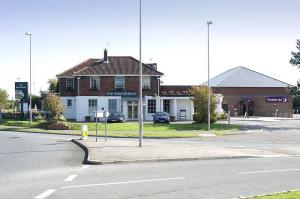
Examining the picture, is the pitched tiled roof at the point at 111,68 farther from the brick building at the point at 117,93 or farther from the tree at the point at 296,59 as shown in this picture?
the tree at the point at 296,59

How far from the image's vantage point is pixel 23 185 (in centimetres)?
Result: 1302

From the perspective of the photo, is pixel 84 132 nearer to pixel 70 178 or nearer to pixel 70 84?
pixel 70 178

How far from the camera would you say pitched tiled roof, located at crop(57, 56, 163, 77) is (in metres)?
61.8

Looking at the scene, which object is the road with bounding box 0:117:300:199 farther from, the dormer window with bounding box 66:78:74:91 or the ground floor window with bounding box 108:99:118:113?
the dormer window with bounding box 66:78:74:91

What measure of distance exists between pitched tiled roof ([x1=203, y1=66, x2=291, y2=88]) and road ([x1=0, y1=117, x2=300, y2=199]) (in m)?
67.0

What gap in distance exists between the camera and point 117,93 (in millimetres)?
61844

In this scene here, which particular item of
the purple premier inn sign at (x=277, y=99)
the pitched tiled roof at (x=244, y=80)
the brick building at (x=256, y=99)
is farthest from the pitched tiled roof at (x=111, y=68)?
the purple premier inn sign at (x=277, y=99)

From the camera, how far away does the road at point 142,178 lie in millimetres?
12047

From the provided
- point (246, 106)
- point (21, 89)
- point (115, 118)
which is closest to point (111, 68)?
point (115, 118)

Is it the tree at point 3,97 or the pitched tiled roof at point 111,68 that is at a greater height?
the pitched tiled roof at point 111,68

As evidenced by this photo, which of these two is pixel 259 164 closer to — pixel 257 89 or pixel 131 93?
pixel 131 93

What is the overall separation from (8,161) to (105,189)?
7788 mm

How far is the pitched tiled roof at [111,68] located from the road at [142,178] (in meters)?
41.1

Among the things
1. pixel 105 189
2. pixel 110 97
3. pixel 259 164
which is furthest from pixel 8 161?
pixel 110 97
